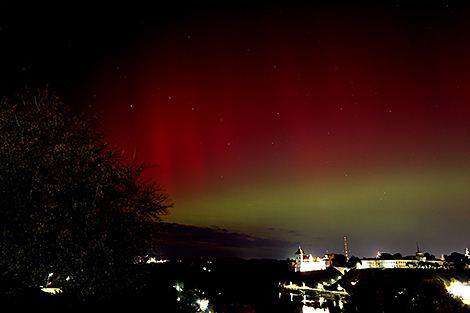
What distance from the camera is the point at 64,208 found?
645 inches

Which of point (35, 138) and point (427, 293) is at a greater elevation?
point (35, 138)

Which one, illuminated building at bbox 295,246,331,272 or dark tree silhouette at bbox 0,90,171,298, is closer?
dark tree silhouette at bbox 0,90,171,298

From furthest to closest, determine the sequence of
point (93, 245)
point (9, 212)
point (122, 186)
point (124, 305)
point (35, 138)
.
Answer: point (124, 305) → point (122, 186) → point (35, 138) → point (93, 245) → point (9, 212)

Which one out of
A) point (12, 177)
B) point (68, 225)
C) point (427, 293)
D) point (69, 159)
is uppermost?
point (69, 159)

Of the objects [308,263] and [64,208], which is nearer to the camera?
[64,208]

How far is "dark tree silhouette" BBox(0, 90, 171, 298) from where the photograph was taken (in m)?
15.9

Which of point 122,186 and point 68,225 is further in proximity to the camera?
point 122,186

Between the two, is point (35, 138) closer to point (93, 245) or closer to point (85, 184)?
point (85, 184)

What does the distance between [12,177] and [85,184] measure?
12.1 feet

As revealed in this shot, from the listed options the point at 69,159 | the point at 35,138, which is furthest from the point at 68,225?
the point at 35,138

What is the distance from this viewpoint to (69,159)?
1802cm

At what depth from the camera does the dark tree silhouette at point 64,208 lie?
15.9 metres

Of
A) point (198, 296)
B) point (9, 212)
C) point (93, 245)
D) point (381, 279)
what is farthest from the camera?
point (381, 279)

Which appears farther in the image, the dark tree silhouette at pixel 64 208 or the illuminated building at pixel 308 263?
the illuminated building at pixel 308 263
